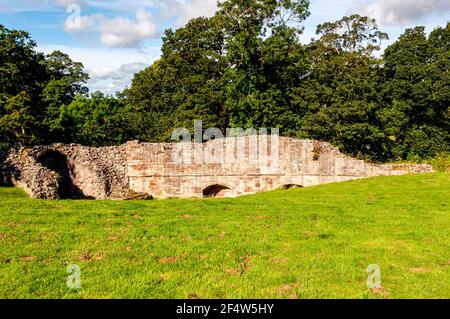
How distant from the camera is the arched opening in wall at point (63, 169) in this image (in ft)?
92.3

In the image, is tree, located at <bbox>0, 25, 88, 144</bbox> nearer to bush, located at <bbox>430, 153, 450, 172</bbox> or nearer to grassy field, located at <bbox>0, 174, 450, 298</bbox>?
grassy field, located at <bbox>0, 174, 450, 298</bbox>

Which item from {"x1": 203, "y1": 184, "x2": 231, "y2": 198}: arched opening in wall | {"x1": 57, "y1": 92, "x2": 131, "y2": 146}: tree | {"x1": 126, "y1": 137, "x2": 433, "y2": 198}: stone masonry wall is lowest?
{"x1": 203, "y1": 184, "x2": 231, "y2": 198}: arched opening in wall

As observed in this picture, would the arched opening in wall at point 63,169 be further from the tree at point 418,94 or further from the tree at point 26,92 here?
the tree at point 418,94

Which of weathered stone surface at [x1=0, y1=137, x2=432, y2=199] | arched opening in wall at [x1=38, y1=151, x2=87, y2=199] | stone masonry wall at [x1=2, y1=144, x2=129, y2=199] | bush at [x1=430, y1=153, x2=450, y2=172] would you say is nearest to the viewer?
bush at [x1=430, y1=153, x2=450, y2=172]

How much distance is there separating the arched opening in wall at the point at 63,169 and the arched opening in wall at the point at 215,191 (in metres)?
9.04

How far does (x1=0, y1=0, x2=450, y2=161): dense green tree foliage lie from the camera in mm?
35188

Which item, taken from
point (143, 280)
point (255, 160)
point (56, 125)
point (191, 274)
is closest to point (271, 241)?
point (191, 274)

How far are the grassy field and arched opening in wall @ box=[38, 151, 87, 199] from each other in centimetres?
1293

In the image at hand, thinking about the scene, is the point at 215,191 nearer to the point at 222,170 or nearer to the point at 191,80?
the point at 222,170

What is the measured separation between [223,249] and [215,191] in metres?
20.6

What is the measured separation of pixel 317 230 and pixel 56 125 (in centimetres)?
3126

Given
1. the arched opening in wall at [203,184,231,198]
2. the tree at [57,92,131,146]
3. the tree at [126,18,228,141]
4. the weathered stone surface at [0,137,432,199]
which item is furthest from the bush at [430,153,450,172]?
the tree at [57,92,131,146]

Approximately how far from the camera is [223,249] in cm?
976

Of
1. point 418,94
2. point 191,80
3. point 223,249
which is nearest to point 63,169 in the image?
point 191,80
